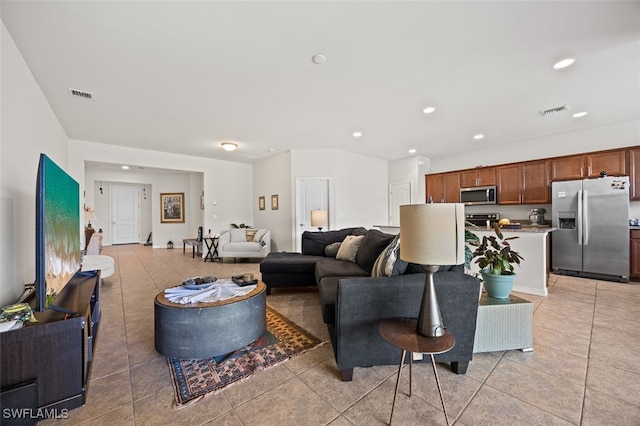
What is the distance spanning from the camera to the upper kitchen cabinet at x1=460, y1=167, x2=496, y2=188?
5.54m

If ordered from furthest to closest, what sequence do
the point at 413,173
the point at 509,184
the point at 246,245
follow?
the point at 413,173, the point at 246,245, the point at 509,184

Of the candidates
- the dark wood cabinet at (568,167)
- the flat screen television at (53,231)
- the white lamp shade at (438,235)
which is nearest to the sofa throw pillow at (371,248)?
the white lamp shade at (438,235)

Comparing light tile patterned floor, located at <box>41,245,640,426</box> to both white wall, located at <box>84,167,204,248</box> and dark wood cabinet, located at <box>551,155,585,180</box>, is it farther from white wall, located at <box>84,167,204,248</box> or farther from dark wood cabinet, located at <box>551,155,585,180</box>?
white wall, located at <box>84,167,204,248</box>

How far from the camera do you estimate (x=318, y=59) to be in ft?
7.79

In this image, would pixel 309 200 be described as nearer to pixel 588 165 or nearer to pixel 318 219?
pixel 318 219

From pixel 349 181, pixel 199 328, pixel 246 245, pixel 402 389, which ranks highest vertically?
pixel 349 181

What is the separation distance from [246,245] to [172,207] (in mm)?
4392

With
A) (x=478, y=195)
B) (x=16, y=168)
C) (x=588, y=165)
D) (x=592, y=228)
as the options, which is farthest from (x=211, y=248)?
(x=588, y=165)

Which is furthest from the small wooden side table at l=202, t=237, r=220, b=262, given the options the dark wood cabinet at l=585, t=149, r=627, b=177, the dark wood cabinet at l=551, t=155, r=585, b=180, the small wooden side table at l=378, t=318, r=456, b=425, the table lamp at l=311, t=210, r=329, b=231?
the dark wood cabinet at l=585, t=149, r=627, b=177

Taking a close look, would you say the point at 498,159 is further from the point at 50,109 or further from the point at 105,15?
the point at 50,109

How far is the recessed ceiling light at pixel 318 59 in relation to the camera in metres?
2.33

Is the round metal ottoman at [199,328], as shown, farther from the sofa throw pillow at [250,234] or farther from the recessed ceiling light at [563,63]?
the sofa throw pillow at [250,234]

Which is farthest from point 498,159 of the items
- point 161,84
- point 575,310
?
point 161,84

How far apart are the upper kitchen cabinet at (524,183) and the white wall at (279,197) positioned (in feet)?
14.8
